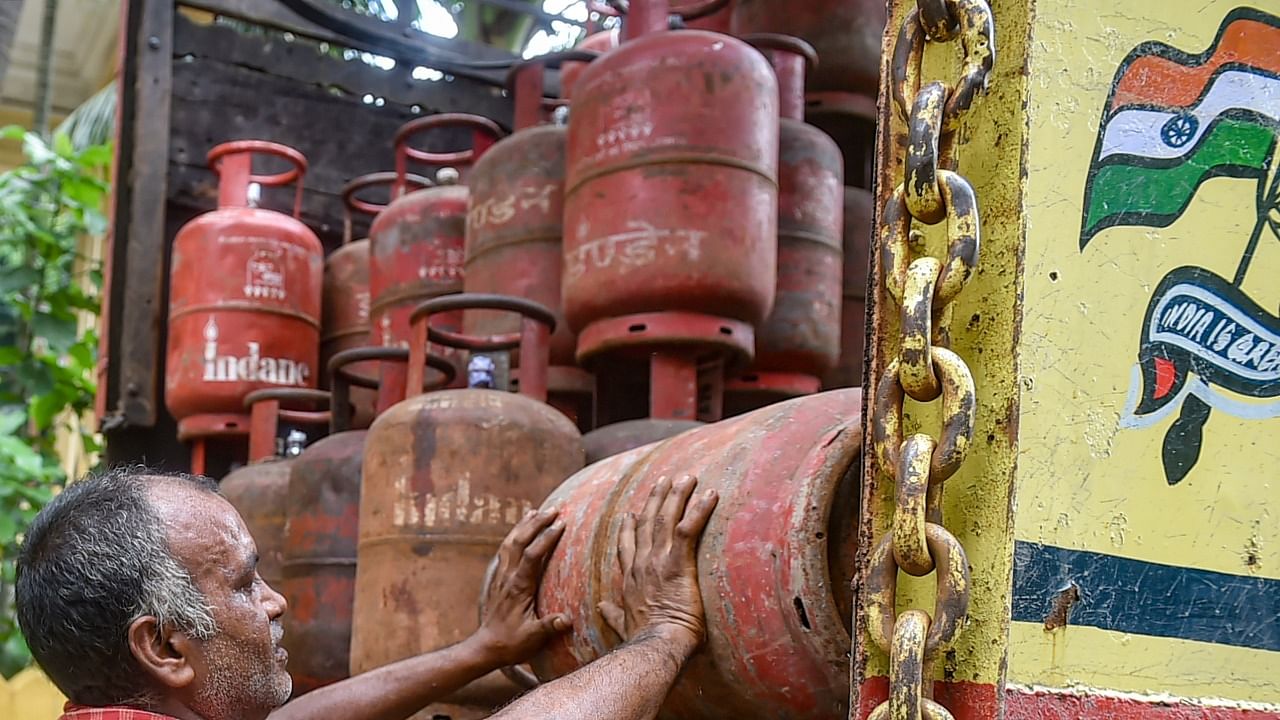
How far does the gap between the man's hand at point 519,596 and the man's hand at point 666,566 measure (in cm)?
36

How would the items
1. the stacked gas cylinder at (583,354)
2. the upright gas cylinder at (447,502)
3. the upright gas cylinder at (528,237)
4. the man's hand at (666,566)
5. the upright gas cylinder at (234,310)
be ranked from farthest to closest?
the upright gas cylinder at (234,310) → the upright gas cylinder at (528,237) → the upright gas cylinder at (447,502) → the stacked gas cylinder at (583,354) → the man's hand at (666,566)

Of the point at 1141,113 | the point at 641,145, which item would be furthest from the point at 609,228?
the point at 1141,113

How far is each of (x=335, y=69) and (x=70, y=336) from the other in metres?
2.40

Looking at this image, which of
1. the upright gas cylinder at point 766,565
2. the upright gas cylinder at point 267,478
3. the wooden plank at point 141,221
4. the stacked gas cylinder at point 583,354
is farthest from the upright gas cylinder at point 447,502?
the wooden plank at point 141,221

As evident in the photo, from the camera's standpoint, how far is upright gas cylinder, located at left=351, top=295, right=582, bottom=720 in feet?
11.5

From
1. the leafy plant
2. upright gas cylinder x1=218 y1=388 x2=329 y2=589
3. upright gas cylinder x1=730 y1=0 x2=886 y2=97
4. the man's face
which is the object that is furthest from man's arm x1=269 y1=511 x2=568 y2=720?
the leafy plant

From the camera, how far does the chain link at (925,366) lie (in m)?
1.27

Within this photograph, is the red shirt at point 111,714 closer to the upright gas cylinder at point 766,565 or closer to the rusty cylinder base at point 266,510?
the upright gas cylinder at point 766,565

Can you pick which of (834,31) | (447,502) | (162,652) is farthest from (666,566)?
(834,31)

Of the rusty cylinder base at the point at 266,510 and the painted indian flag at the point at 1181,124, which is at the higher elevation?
the painted indian flag at the point at 1181,124

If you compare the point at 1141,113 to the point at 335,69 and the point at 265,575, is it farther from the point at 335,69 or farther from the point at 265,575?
the point at 335,69

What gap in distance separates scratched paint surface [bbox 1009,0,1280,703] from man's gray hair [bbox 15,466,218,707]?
42.8 inches

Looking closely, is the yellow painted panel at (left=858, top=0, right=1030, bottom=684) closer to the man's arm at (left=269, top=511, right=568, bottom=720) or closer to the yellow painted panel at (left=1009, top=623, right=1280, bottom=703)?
the yellow painted panel at (left=1009, top=623, right=1280, bottom=703)

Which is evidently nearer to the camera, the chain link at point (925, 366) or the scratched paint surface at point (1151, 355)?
the chain link at point (925, 366)
